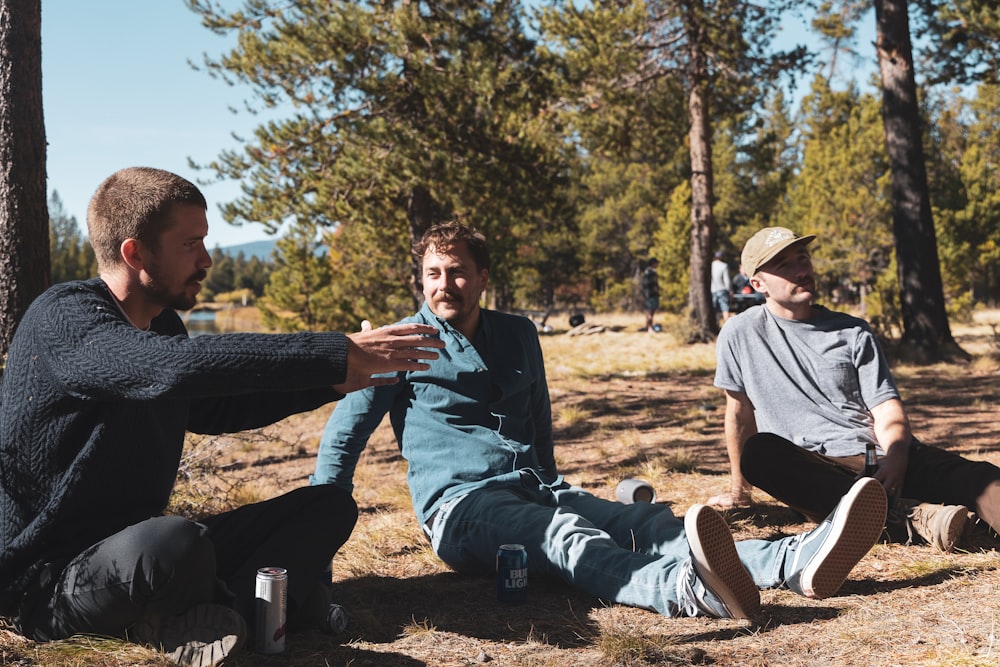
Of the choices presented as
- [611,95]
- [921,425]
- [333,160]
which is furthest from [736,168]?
[921,425]

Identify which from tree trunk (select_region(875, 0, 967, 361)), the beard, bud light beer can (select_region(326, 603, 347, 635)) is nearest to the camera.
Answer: the beard

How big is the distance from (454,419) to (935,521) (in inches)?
75.6

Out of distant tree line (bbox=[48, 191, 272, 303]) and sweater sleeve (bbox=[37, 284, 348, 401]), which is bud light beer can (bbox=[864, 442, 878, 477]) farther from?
distant tree line (bbox=[48, 191, 272, 303])

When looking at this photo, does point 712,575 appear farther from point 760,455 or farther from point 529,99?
point 529,99

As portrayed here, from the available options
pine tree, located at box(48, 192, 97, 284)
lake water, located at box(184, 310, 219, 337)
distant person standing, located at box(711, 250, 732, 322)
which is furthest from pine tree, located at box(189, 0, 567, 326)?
pine tree, located at box(48, 192, 97, 284)

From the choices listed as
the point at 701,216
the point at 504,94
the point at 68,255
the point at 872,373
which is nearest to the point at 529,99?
the point at 504,94

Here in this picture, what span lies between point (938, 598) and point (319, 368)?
222cm

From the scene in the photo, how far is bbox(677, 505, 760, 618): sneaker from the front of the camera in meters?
2.61

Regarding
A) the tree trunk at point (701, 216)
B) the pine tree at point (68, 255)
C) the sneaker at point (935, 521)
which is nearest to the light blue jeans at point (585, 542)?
the sneaker at point (935, 521)

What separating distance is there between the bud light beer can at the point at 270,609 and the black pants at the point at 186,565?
0.28 ft

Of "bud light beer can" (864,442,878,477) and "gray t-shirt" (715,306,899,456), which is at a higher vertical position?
"gray t-shirt" (715,306,899,456)

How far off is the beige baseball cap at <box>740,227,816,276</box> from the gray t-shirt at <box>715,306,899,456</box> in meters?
0.26

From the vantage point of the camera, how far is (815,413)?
12.6 ft

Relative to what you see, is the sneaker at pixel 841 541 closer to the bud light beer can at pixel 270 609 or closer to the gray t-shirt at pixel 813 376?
the gray t-shirt at pixel 813 376
